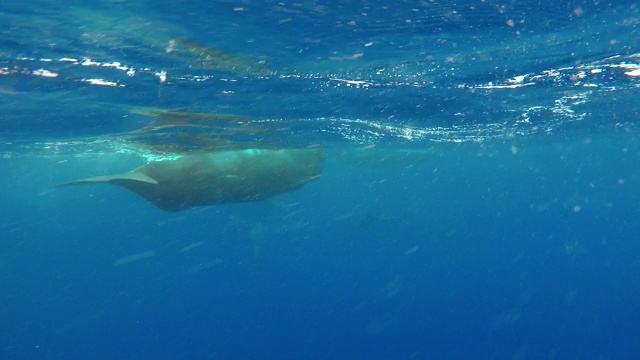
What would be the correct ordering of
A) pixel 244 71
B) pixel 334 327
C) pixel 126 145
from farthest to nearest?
1. pixel 334 327
2. pixel 126 145
3. pixel 244 71

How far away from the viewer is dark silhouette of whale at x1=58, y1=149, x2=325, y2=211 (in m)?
12.5

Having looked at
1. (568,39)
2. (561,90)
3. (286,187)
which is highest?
(568,39)

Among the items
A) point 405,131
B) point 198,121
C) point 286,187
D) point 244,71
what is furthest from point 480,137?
point 244,71

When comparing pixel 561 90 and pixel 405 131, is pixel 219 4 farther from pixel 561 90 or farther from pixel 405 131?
pixel 405 131

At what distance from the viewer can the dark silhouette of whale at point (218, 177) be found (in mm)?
12508

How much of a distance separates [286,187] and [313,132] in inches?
212

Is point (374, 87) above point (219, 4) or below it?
below

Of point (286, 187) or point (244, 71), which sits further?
point (286, 187)

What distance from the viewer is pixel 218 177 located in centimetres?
1370

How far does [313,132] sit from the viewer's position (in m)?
21.1

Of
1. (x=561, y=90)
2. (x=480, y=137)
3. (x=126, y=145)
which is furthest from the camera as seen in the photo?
(x=480, y=137)

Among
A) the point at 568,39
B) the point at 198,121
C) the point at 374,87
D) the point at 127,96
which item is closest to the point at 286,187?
the point at 198,121

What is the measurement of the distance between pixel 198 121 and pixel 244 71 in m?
6.06

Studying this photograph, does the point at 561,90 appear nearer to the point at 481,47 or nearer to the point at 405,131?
the point at 481,47
